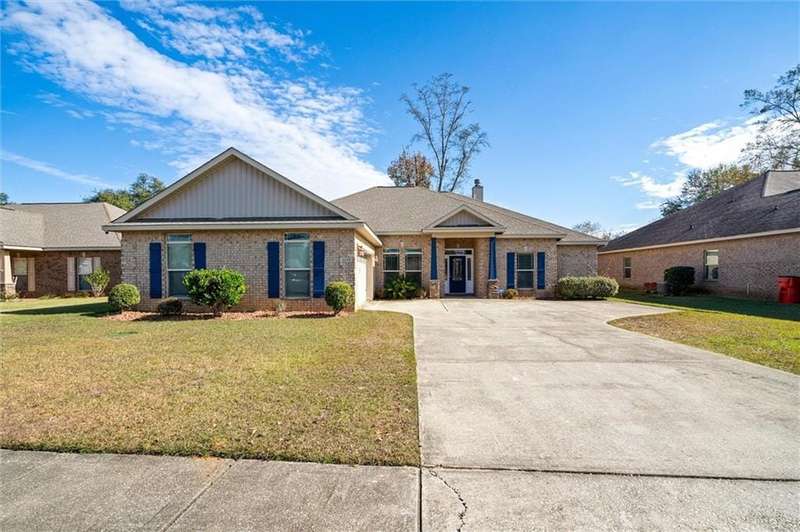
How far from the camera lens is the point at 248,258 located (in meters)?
13.2

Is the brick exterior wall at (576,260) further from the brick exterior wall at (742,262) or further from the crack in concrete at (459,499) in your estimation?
the crack in concrete at (459,499)

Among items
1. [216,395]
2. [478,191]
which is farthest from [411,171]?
[216,395]

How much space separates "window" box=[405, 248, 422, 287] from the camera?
1894 cm

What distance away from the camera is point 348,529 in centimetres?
238

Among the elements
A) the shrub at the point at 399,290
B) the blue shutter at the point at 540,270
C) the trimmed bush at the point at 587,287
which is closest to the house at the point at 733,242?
the trimmed bush at the point at 587,287

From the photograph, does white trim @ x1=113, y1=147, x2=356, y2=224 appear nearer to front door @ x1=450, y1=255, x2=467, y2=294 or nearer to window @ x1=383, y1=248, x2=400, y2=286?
window @ x1=383, y1=248, x2=400, y2=286

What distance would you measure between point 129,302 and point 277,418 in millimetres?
11336

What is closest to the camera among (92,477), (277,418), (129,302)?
(92,477)

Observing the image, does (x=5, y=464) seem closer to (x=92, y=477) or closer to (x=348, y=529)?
(x=92, y=477)

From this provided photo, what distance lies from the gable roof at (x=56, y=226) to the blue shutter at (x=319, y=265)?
14479mm

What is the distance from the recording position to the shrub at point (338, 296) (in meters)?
12.0

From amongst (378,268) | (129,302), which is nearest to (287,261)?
(129,302)

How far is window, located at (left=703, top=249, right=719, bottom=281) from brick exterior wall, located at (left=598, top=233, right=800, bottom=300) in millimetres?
186

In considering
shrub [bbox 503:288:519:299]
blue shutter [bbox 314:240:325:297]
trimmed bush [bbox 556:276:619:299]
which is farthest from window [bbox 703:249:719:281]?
blue shutter [bbox 314:240:325:297]
